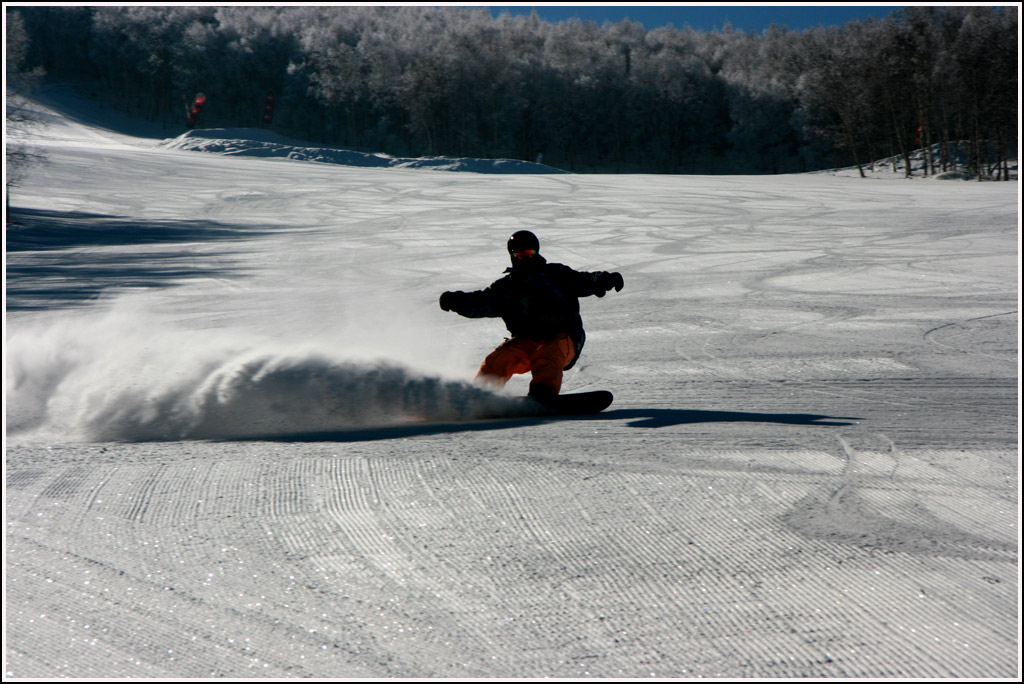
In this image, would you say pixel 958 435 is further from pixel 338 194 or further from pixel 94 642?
pixel 338 194

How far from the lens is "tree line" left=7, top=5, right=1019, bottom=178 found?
76750 mm

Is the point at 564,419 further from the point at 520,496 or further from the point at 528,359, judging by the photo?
the point at 520,496

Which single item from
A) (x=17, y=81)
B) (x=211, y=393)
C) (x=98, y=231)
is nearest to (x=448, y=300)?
(x=211, y=393)

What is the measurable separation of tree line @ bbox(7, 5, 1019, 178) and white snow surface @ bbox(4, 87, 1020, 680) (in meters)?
56.5

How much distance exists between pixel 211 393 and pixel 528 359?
1.89m

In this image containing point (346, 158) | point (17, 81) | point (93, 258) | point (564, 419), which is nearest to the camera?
point (564, 419)

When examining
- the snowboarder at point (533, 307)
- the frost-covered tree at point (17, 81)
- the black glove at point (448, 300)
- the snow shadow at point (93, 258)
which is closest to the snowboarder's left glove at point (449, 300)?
the black glove at point (448, 300)

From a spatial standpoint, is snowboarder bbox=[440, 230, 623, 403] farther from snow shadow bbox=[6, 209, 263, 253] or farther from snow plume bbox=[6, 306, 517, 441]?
snow shadow bbox=[6, 209, 263, 253]

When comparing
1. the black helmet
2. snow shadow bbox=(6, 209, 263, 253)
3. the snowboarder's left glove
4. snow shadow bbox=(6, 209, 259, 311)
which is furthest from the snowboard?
snow shadow bbox=(6, 209, 263, 253)

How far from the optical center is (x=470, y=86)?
256ft

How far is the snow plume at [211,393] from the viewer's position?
4641 millimetres

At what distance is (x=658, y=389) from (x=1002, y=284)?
21.9 feet

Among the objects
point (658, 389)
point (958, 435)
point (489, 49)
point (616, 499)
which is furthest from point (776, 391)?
point (489, 49)

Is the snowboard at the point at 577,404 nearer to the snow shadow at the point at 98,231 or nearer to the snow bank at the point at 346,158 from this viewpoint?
the snow shadow at the point at 98,231
